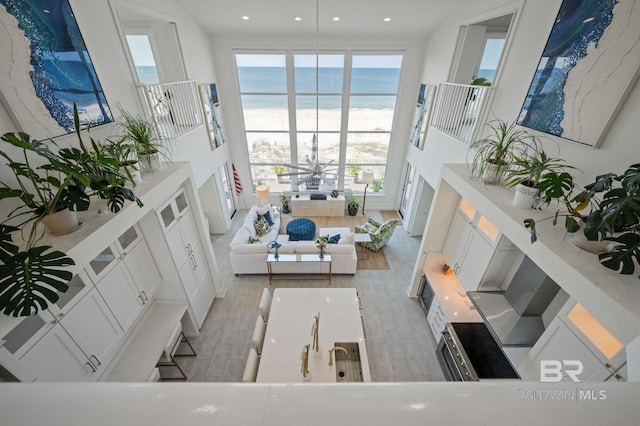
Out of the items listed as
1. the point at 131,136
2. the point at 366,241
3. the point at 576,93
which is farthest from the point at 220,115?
the point at 576,93

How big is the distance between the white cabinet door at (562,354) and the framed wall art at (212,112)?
6.15 metres

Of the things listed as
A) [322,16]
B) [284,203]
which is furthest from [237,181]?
[322,16]

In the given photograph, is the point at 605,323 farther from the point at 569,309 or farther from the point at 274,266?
the point at 274,266

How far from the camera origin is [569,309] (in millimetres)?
1921

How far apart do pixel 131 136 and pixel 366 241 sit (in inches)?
172

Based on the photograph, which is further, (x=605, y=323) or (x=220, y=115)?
(x=220, y=115)

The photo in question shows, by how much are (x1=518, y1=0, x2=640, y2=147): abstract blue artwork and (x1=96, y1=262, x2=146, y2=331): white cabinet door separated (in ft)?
14.8

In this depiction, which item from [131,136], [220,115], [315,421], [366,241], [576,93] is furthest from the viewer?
[220,115]

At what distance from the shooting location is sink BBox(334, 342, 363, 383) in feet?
9.08

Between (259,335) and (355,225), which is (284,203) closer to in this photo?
(355,225)

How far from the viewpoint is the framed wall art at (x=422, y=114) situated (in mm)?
5337

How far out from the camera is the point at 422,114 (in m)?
5.71

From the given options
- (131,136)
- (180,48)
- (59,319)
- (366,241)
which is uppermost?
(180,48)

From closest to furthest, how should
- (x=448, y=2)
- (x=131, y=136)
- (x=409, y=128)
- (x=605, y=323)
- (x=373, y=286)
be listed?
(x=605, y=323), (x=131, y=136), (x=448, y=2), (x=373, y=286), (x=409, y=128)
